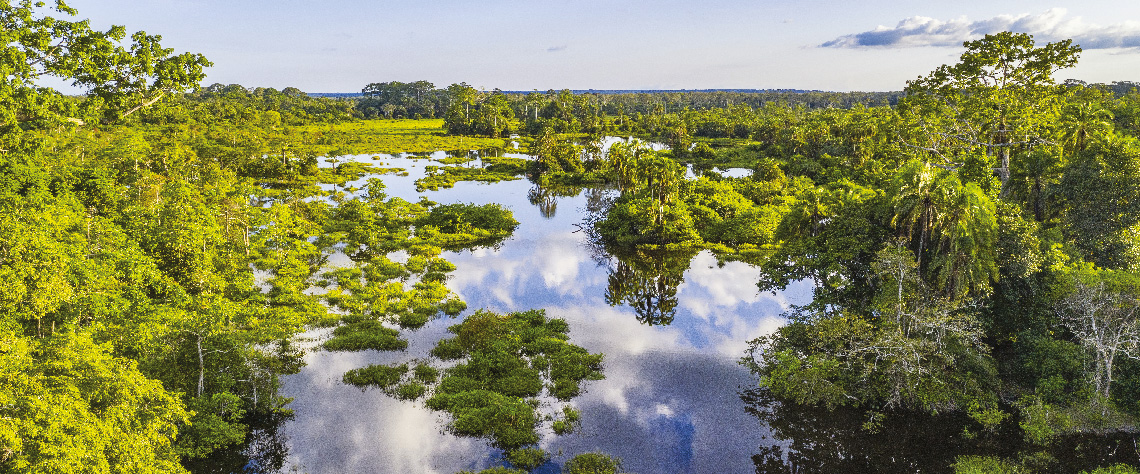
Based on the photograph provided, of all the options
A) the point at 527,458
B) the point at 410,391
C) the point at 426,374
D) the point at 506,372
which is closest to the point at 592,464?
the point at 527,458

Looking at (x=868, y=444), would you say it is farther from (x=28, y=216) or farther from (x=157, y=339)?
(x=28, y=216)

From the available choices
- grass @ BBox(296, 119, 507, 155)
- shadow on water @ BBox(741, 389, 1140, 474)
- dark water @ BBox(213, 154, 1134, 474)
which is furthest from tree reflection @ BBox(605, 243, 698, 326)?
grass @ BBox(296, 119, 507, 155)

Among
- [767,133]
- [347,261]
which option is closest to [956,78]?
[347,261]

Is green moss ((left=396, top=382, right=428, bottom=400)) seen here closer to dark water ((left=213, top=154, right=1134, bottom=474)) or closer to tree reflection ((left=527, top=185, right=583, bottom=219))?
dark water ((left=213, top=154, right=1134, bottom=474))

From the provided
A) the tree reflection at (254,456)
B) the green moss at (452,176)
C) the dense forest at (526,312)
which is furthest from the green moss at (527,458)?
the green moss at (452,176)

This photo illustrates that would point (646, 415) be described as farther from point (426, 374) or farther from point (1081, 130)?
point (1081, 130)

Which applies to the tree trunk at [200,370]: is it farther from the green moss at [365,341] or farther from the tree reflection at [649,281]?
the tree reflection at [649,281]
